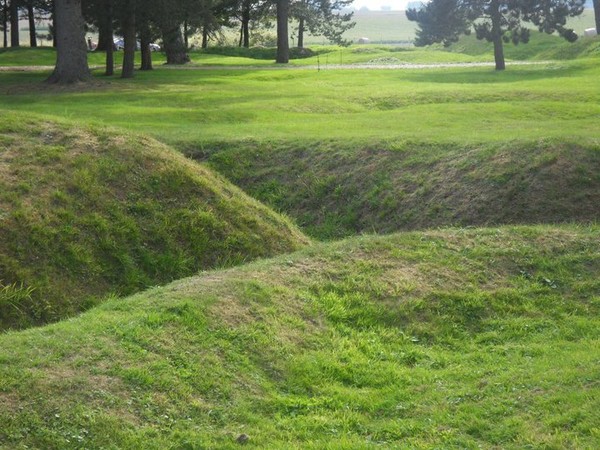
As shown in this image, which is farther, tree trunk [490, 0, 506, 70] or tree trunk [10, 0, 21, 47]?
tree trunk [10, 0, 21, 47]

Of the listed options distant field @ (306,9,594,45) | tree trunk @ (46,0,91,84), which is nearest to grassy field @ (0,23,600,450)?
tree trunk @ (46,0,91,84)

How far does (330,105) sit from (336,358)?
1822 cm

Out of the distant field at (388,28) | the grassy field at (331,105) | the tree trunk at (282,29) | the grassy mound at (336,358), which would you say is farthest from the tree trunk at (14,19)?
the distant field at (388,28)

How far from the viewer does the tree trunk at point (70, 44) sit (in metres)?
31.5

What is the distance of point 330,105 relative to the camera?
26.3 metres

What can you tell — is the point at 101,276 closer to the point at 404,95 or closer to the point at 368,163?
the point at 368,163

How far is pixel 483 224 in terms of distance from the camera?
1478 cm

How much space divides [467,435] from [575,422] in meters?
0.78

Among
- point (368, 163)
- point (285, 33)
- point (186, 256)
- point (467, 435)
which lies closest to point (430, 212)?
point (368, 163)

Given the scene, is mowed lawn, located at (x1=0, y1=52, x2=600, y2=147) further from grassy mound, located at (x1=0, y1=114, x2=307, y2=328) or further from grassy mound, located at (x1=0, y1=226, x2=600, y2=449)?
grassy mound, located at (x1=0, y1=226, x2=600, y2=449)

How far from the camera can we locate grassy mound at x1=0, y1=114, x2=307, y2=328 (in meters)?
11.4

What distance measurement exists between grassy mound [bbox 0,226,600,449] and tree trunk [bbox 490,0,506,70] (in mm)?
31327

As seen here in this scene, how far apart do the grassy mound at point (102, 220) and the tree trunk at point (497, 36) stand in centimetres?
2898

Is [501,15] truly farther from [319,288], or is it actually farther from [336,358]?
[336,358]
